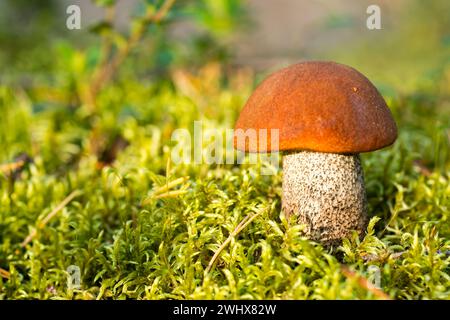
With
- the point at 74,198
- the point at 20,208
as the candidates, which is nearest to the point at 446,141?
the point at 74,198

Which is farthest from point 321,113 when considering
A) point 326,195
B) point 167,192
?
point 167,192

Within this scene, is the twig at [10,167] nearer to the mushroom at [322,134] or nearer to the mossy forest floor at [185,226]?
the mossy forest floor at [185,226]

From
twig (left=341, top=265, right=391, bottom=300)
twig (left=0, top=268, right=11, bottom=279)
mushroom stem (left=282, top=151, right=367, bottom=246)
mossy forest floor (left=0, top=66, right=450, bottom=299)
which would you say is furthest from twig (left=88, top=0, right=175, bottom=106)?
twig (left=341, top=265, right=391, bottom=300)

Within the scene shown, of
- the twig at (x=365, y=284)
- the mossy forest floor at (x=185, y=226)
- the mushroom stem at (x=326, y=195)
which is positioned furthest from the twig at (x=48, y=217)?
the twig at (x=365, y=284)

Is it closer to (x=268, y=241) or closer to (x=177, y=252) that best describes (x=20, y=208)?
(x=177, y=252)

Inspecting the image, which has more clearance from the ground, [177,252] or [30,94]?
[30,94]
